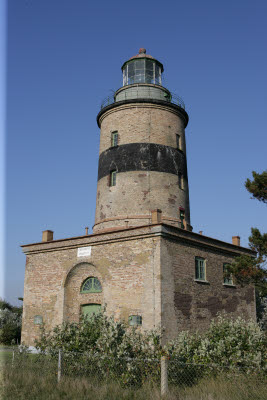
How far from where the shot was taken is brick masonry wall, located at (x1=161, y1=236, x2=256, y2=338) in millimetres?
16250

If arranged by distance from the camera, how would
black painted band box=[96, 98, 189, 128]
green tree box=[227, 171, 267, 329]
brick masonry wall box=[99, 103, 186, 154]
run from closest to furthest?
green tree box=[227, 171, 267, 329] < brick masonry wall box=[99, 103, 186, 154] < black painted band box=[96, 98, 189, 128]

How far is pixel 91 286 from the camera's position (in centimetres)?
1900

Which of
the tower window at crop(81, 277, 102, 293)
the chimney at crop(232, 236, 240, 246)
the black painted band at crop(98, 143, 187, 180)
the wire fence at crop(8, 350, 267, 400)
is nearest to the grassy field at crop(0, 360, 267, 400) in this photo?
the wire fence at crop(8, 350, 267, 400)

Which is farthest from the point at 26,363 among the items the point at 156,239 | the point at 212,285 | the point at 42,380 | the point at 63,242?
the point at 212,285

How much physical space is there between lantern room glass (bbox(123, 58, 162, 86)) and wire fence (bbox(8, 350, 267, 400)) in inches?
706

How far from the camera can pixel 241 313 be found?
20.8 m

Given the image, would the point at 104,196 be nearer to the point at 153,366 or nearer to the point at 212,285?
the point at 212,285

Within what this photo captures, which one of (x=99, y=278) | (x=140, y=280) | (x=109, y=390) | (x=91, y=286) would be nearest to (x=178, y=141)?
(x=99, y=278)

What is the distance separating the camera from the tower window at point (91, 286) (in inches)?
735

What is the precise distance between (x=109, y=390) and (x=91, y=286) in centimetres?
1038

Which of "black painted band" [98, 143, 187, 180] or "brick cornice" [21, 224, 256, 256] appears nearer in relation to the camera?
"brick cornice" [21, 224, 256, 256]

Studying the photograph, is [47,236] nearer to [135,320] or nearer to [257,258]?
[135,320]

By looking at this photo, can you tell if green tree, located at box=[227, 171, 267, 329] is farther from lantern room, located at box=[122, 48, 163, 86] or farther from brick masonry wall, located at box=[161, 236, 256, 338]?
lantern room, located at box=[122, 48, 163, 86]

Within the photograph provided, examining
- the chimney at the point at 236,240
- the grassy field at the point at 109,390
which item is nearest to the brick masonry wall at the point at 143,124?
the chimney at the point at 236,240
